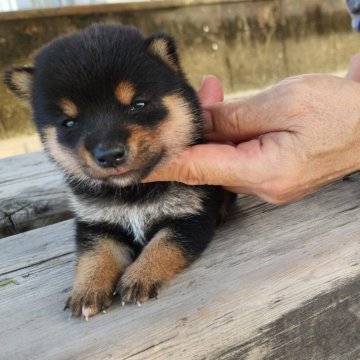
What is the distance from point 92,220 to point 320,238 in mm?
1030

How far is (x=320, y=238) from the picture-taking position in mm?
1867

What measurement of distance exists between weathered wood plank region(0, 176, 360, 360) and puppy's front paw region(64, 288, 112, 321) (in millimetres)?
31

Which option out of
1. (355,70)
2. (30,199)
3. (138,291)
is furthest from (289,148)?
(30,199)

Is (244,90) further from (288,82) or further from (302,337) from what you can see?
(302,337)

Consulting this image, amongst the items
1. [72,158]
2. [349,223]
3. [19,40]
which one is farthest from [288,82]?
[19,40]

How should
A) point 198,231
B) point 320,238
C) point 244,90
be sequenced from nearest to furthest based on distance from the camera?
point 320,238
point 198,231
point 244,90

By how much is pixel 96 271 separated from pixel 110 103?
679 millimetres

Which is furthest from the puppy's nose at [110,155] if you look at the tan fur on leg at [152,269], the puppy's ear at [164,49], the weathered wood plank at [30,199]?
the weathered wood plank at [30,199]

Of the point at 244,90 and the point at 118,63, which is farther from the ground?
the point at 118,63

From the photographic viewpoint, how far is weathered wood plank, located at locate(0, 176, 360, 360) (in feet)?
4.65

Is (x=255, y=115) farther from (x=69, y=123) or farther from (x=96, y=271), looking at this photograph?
(x=96, y=271)

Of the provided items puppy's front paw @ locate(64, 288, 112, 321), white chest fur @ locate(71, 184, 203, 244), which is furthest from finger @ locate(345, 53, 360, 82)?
puppy's front paw @ locate(64, 288, 112, 321)

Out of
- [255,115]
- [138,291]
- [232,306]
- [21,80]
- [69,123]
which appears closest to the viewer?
[232,306]

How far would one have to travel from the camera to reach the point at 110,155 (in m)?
1.75
